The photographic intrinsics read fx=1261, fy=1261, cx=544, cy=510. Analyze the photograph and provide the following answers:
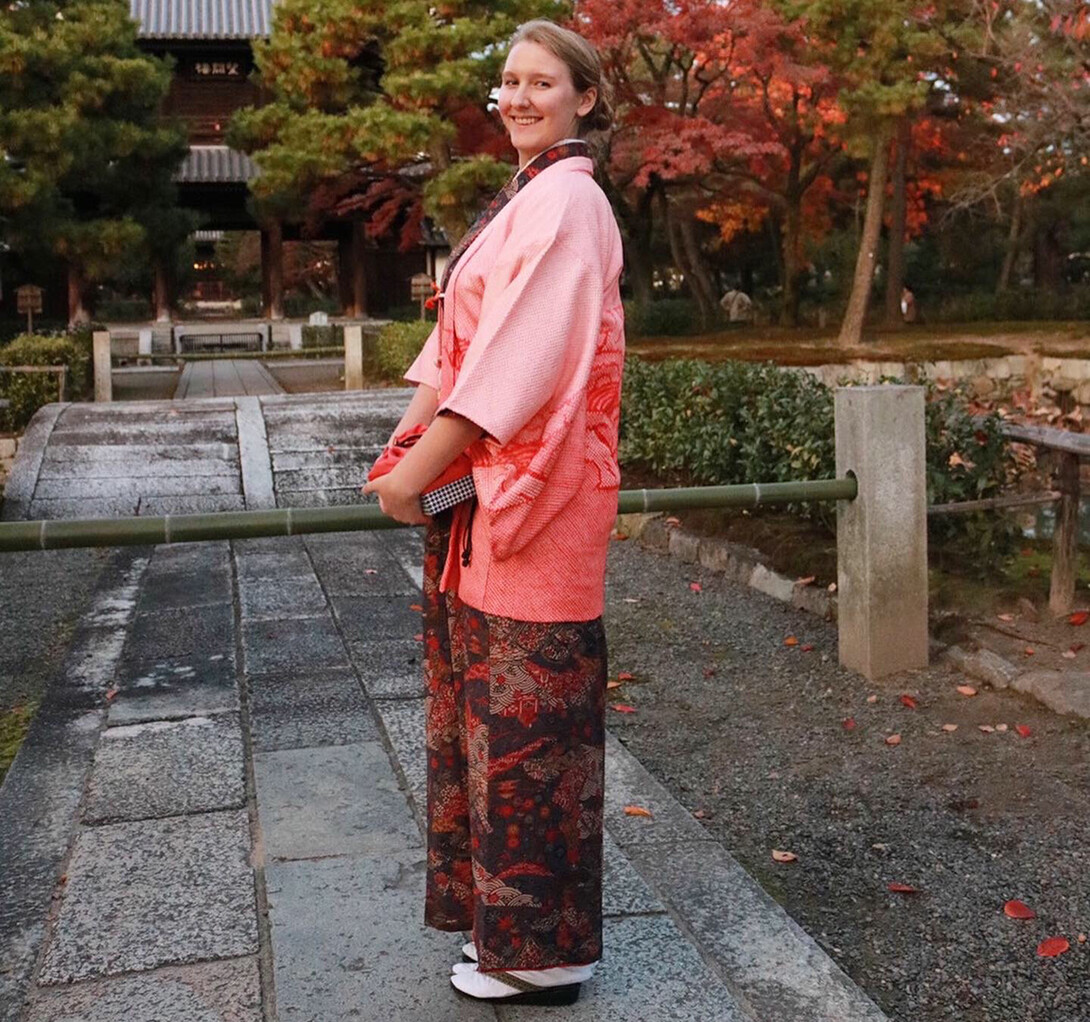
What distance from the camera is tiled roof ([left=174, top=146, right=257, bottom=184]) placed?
22875 mm

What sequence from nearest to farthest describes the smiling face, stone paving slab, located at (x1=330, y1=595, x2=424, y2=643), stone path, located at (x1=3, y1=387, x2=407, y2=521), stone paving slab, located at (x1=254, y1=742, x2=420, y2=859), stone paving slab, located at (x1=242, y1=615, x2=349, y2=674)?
the smiling face → stone paving slab, located at (x1=254, y1=742, x2=420, y2=859) → stone paving slab, located at (x1=242, y1=615, x2=349, y2=674) → stone paving slab, located at (x1=330, y1=595, x2=424, y2=643) → stone path, located at (x1=3, y1=387, x2=407, y2=521)

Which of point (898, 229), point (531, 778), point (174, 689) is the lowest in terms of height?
point (174, 689)

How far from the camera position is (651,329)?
2253 cm

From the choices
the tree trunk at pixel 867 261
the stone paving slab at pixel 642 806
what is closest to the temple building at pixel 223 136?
the tree trunk at pixel 867 261

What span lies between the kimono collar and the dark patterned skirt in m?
0.45

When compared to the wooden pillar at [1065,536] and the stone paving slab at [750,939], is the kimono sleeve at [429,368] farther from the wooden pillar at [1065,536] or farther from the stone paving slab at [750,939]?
the wooden pillar at [1065,536]

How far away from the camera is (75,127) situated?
53.9 feet

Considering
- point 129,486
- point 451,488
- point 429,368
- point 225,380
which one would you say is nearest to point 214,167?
point 225,380

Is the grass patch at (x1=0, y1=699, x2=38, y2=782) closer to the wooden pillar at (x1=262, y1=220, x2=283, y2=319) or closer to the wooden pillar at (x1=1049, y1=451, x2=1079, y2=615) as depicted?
the wooden pillar at (x1=1049, y1=451, x2=1079, y2=615)

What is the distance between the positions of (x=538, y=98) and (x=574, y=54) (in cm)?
9

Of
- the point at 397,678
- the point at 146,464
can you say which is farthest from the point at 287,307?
the point at 397,678

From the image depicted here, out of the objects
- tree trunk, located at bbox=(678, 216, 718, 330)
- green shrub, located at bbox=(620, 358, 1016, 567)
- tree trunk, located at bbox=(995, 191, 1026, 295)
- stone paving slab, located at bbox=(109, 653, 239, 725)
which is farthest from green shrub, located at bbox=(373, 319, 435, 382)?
tree trunk, located at bbox=(995, 191, 1026, 295)

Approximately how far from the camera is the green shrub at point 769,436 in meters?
5.16

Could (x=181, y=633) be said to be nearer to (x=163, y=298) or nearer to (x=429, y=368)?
(x=429, y=368)
